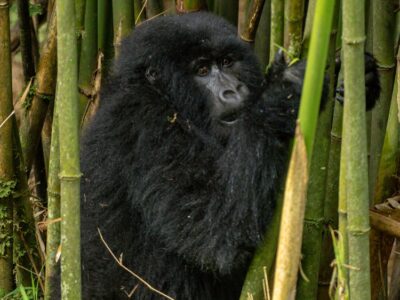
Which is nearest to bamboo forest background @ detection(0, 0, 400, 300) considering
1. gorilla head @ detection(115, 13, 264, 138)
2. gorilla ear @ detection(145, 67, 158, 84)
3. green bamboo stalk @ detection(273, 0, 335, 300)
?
green bamboo stalk @ detection(273, 0, 335, 300)

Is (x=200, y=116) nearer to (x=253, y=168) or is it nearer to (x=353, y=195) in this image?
(x=253, y=168)

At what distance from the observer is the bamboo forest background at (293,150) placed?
183 cm

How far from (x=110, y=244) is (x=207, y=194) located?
48 centimetres

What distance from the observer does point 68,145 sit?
2.02 metres

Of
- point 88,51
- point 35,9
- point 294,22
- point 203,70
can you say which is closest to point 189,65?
point 203,70

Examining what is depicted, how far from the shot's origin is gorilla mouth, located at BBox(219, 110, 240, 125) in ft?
9.38

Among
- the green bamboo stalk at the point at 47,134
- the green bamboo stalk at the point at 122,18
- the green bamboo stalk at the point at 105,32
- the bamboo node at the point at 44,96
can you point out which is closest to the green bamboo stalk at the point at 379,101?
the green bamboo stalk at the point at 122,18

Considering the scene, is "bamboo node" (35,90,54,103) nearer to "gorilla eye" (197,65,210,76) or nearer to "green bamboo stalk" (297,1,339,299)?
"gorilla eye" (197,65,210,76)

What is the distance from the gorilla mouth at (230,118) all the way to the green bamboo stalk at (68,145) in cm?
91

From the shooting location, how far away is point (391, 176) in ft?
9.94

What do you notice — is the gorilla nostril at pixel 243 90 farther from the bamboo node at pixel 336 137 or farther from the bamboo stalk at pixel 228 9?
the bamboo stalk at pixel 228 9

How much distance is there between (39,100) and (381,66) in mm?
1464

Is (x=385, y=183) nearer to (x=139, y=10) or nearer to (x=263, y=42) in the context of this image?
(x=263, y=42)

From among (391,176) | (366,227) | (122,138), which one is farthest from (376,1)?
(366,227)
